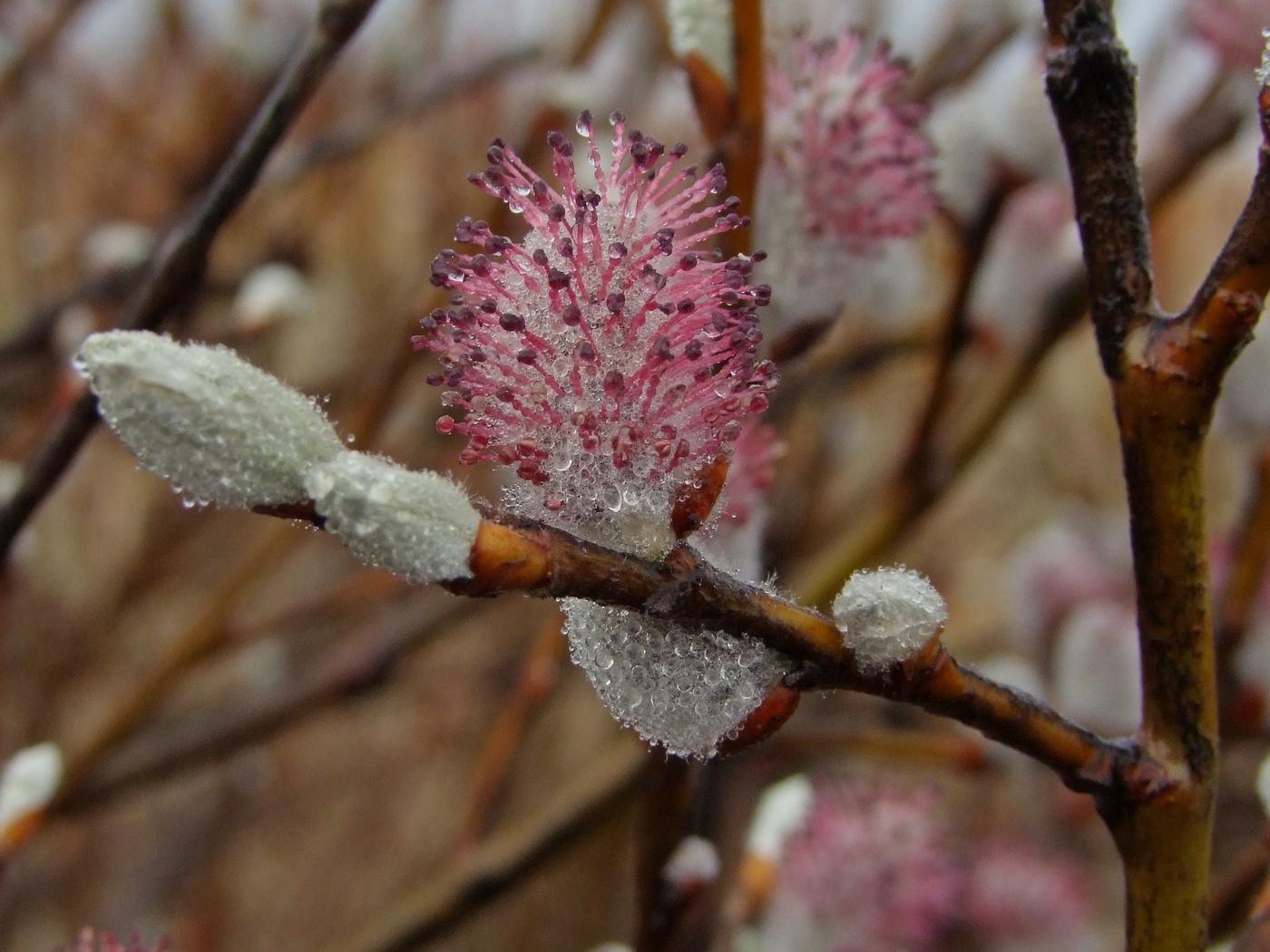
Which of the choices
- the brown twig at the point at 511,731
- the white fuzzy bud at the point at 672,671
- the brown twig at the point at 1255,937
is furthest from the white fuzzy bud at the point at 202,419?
the brown twig at the point at 511,731

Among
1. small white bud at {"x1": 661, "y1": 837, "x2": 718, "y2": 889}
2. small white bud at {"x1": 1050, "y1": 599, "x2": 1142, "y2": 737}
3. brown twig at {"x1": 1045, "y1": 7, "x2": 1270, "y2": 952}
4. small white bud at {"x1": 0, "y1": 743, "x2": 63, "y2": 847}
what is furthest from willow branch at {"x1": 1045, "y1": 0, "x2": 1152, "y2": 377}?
small white bud at {"x1": 1050, "y1": 599, "x2": 1142, "y2": 737}

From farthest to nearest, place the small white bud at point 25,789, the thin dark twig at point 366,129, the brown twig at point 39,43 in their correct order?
the brown twig at point 39,43
the thin dark twig at point 366,129
the small white bud at point 25,789

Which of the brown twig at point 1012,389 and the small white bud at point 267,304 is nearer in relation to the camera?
the small white bud at point 267,304

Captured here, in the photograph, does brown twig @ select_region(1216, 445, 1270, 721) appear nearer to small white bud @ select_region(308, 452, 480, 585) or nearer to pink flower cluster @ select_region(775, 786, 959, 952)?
pink flower cluster @ select_region(775, 786, 959, 952)

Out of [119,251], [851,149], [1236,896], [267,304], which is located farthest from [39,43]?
[1236,896]

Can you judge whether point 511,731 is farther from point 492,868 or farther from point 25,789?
point 25,789

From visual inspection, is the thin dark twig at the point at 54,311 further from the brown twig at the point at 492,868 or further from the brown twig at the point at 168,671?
the brown twig at the point at 492,868
